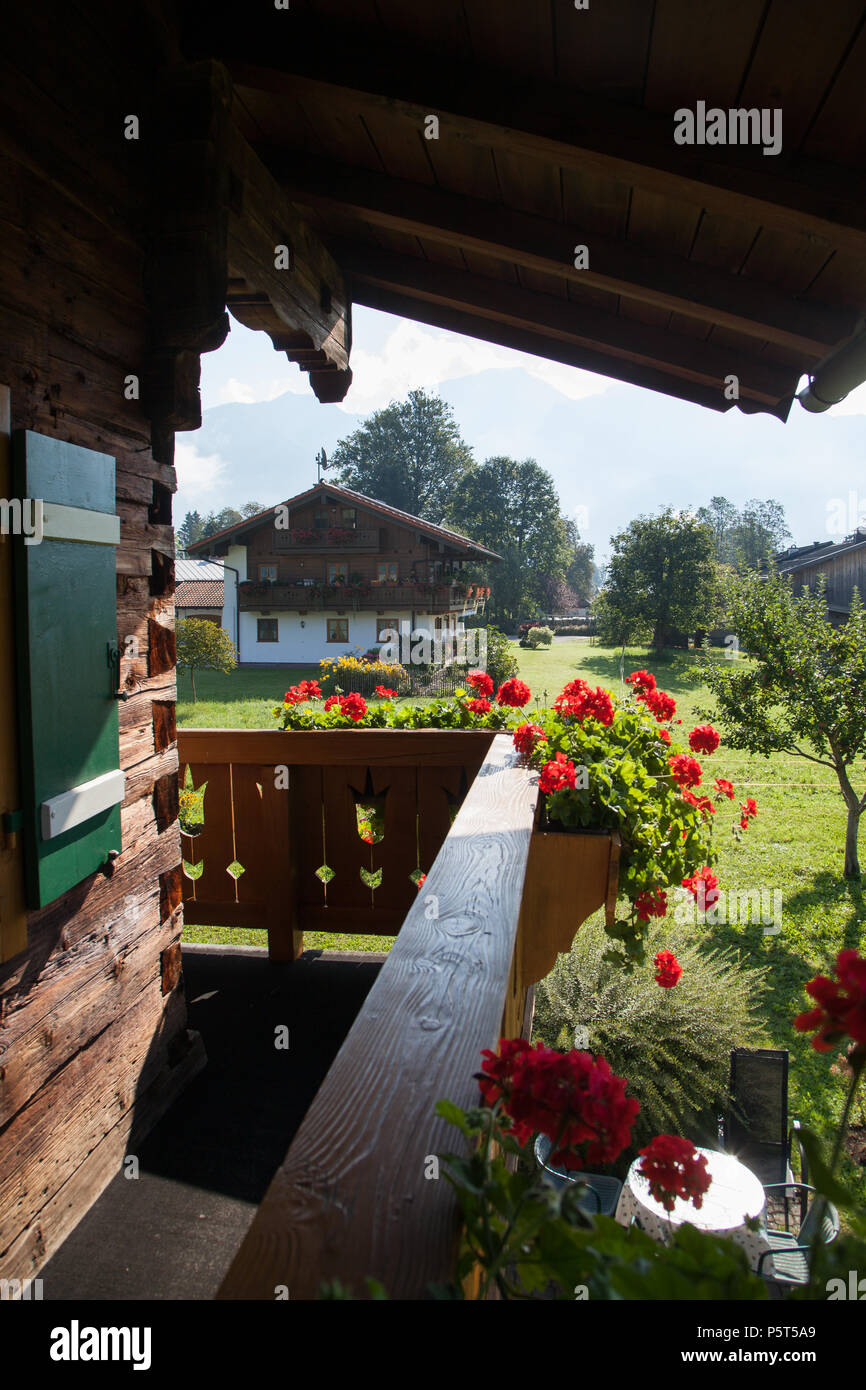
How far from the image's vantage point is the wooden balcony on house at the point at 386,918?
2.11 ft

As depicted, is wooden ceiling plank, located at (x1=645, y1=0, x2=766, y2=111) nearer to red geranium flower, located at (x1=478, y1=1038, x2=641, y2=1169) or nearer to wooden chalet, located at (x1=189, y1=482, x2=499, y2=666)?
red geranium flower, located at (x1=478, y1=1038, x2=641, y2=1169)

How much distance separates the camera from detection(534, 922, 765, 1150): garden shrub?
10.8ft

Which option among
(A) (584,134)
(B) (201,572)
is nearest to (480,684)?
(A) (584,134)

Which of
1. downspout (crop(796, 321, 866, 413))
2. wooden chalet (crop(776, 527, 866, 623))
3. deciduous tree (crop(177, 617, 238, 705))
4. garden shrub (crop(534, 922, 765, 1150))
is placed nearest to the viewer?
downspout (crop(796, 321, 866, 413))

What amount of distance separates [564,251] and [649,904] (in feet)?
6.65

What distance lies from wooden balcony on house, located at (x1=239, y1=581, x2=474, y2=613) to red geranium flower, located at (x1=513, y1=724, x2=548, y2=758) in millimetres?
20838

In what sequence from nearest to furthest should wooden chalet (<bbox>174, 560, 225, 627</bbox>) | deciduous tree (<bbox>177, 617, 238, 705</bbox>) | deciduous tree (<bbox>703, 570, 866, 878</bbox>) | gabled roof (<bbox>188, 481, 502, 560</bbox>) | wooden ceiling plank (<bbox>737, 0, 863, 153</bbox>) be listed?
wooden ceiling plank (<bbox>737, 0, 863, 153</bbox>) → deciduous tree (<bbox>703, 570, 866, 878</bbox>) → deciduous tree (<bbox>177, 617, 238, 705</bbox>) → gabled roof (<bbox>188, 481, 502, 560</bbox>) → wooden chalet (<bbox>174, 560, 225, 627</bbox>)

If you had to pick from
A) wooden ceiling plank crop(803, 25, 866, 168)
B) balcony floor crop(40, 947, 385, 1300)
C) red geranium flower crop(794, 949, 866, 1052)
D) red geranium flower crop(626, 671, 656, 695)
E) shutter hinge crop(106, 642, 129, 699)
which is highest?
wooden ceiling plank crop(803, 25, 866, 168)

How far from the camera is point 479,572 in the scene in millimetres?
36750

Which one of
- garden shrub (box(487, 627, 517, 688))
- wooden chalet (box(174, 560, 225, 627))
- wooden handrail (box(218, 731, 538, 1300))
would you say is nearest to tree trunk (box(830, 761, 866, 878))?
wooden handrail (box(218, 731, 538, 1300))

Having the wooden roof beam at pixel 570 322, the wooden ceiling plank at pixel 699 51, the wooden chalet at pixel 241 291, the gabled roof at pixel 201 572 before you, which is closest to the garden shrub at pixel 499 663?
the gabled roof at pixel 201 572

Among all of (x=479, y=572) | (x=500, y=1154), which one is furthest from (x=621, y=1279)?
(x=479, y=572)

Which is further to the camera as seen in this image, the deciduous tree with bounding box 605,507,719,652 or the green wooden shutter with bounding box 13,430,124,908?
the deciduous tree with bounding box 605,507,719,652
